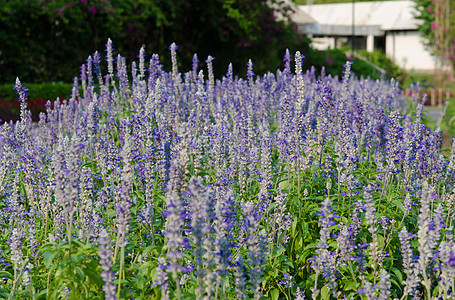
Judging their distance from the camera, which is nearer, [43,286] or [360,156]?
[43,286]

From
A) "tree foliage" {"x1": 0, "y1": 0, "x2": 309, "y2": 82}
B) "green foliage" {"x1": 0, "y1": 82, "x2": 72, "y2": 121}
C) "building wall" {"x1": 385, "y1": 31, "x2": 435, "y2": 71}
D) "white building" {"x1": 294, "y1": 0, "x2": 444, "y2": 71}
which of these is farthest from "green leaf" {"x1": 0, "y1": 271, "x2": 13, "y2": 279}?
"building wall" {"x1": 385, "y1": 31, "x2": 435, "y2": 71}

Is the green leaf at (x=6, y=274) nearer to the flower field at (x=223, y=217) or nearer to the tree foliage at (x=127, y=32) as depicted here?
the flower field at (x=223, y=217)

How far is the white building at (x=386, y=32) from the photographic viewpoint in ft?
169

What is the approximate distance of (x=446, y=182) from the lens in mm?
5309

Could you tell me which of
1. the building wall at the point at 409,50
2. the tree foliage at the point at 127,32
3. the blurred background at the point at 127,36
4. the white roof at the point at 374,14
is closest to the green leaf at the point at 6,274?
the blurred background at the point at 127,36

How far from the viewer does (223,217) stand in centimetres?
312

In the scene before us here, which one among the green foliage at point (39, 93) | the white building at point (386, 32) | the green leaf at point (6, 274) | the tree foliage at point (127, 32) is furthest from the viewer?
the white building at point (386, 32)

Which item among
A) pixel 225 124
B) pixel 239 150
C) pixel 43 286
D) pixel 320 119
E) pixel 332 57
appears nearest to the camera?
pixel 43 286

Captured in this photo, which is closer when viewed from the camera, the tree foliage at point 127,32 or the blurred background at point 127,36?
the blurred background at point 127,36

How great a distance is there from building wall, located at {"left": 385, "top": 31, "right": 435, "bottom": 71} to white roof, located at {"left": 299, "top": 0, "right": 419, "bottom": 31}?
182 centimetres

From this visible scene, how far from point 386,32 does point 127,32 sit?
39.6 metres

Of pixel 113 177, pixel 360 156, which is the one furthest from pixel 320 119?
pixel 113 177

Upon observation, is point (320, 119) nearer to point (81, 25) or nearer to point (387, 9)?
point (81, 25)

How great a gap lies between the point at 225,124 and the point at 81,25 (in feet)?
55.6
